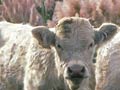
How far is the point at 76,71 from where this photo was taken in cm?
1095

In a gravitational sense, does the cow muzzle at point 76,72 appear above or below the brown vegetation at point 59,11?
below

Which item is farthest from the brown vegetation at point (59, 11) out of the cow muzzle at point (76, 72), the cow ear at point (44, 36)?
the cow muzzle at point (76, 72)

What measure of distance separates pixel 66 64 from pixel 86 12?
5276mm

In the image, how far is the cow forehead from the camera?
37.9 feet

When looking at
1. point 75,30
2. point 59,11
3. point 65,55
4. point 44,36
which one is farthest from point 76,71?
point 59,11

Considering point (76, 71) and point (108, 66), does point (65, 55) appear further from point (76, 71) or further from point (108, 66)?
point (108, 66)

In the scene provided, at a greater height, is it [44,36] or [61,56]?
[44,36]

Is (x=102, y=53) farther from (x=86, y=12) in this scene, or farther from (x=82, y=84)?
(x=86, y=12)

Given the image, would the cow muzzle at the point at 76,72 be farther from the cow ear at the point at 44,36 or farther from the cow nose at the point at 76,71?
the cow ear at the point at 44,36

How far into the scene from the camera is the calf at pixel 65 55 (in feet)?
37.0

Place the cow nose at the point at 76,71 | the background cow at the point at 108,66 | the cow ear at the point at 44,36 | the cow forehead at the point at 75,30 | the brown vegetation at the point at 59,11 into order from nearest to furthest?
the cow nose at the point at 76,71
the cow forehead at the point at 75,30
the cow ear at the point at 44,36
the background cow at the point at 108,66
the brown vegetation at the point at 59,11

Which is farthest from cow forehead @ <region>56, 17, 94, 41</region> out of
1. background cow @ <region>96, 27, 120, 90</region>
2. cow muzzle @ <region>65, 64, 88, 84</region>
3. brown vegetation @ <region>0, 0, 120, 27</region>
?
brown vegetation @ <region>0, 0, 120, 27</region>

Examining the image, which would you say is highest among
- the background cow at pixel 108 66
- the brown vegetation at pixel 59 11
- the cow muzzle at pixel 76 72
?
the brown vegetation at pixel 59 11

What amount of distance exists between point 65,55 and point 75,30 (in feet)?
1.55
